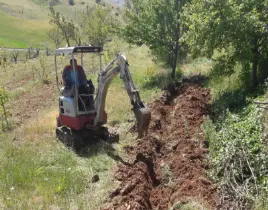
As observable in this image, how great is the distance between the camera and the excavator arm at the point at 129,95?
26.8 ft

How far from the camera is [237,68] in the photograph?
14.4 meters

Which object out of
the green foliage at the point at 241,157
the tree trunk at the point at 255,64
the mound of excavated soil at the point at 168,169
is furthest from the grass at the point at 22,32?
the green foliage at the point at 241,157

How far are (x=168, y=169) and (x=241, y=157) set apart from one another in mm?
1746

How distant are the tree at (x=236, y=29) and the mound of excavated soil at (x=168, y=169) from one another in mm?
2332

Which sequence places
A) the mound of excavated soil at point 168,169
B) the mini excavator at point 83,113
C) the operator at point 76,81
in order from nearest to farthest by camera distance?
the mound of excavated soil at point 168,169 < the mini excavator at point 83,113 < the operator at point 76,81

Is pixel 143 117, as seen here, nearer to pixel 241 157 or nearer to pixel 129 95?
pixel 129 95

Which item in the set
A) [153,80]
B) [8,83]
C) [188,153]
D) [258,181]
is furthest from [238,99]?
[8,83]

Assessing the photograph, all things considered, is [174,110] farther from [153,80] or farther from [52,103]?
[52,103]

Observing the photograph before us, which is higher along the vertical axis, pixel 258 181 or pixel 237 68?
pixel 237 68

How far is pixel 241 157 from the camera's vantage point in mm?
6992

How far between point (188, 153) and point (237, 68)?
7443 millimetres

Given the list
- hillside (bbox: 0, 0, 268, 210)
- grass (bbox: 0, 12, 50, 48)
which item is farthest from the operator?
grass (bbox: 0, 12, 50, 48)

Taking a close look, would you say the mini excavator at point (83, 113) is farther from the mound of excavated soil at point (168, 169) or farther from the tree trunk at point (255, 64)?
the tree trunk at point (255, 64)

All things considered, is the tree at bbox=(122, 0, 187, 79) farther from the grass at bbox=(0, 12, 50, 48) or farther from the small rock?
the grass at bbox=(0, 12, 50, 48)
